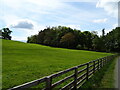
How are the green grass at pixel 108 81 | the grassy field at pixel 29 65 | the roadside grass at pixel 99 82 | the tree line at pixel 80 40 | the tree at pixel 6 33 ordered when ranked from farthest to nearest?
the tree at pixel 6 33 → the tree line at pixel 80 40 → the grassy field at pixel 29 65 → the green grass at pixel 108 81 → the roadside grass at pixel 99 82

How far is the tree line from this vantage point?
96688mm

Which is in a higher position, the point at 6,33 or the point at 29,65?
the point at 6,33

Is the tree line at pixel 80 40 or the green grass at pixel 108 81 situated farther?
the tree line at pixel 80 40

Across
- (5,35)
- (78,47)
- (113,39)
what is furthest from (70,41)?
(5,35)

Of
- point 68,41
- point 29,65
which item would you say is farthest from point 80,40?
point 29,65

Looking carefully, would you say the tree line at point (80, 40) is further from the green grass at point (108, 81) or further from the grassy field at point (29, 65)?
the green grass at point (108, 81)

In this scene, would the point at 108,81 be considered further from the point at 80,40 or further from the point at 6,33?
the point at 6,33

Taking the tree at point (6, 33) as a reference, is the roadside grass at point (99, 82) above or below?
below

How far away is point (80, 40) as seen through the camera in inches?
4112

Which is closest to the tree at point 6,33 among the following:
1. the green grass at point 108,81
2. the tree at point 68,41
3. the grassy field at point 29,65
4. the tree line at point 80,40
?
the tree line at point 80,40

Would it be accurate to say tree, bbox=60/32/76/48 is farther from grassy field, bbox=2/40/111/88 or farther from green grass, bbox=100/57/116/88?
green grass, bbox=100/57/116/88

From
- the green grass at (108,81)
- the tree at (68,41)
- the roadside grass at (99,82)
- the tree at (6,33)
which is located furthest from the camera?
the tree at (6,33)

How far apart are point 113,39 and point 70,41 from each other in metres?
26.2

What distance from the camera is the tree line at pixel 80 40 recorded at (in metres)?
96.7
